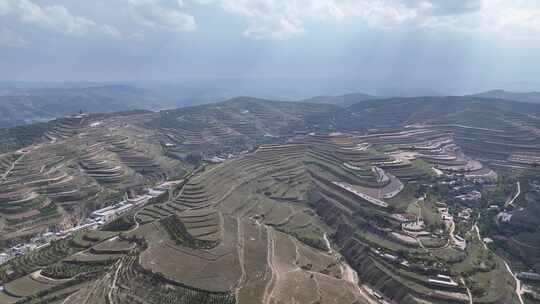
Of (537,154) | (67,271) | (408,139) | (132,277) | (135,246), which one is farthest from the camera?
(408,139)

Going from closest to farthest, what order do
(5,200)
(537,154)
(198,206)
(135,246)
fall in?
1. (135,246)
2. (198,206)
3. (5,200)
4. (537,154)

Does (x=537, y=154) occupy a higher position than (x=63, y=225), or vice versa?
(x=537, y=154)

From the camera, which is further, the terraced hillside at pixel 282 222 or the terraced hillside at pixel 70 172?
the terraced hillside at pixel 70 172

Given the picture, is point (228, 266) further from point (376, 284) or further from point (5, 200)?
point (5, 200)

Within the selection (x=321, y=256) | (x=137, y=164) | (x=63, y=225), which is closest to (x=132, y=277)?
(x=321, y=256)

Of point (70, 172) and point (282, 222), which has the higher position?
point (282, 222)

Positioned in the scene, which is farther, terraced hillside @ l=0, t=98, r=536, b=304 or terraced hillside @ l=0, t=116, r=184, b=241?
terraced hillside @ l=0, t=116, r=184, b=241

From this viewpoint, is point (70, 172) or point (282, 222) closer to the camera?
point (282, 222)

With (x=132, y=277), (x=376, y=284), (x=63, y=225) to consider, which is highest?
(x=132, y=277)

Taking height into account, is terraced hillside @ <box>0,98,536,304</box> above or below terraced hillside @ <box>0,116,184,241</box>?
above

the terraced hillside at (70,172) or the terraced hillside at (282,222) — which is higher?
the terraced hillside at (282,222)

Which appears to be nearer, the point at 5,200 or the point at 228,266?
the point at 228,266
